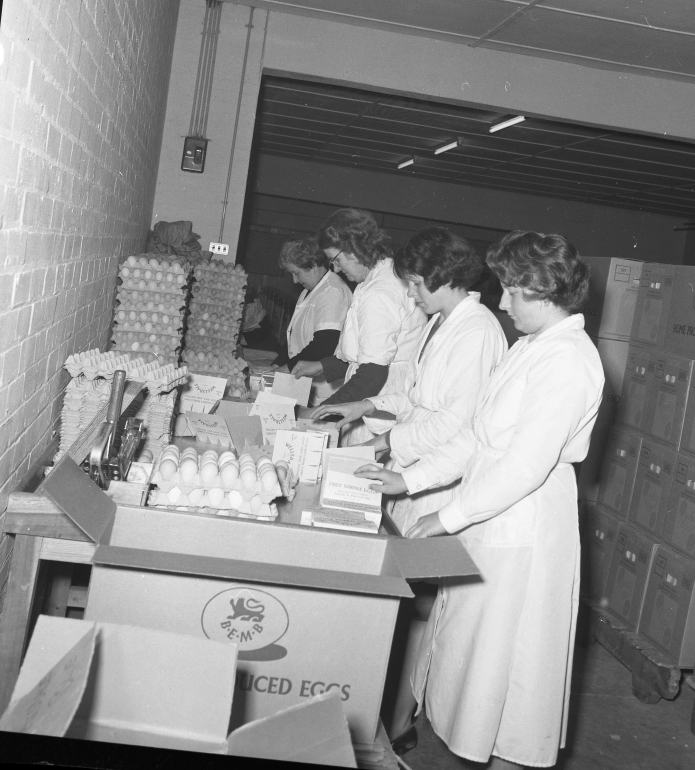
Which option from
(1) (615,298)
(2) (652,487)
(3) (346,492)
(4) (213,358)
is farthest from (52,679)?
(1) (615,298)

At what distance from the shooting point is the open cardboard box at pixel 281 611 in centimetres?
141

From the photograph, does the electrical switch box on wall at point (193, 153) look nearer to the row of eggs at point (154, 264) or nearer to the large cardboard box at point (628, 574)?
the row of eggs at point (154, 264)

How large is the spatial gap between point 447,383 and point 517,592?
0.75 metres

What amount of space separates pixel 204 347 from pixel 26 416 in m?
2.08

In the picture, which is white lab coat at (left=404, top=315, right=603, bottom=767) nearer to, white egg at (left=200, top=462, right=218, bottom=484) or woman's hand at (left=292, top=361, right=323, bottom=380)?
white egg at (left=200, top=462, right=218, bottom=484)

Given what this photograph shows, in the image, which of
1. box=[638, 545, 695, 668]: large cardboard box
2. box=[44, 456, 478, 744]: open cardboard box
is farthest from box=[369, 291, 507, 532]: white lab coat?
box=[638, 545, 695, 668]: large cardboard box

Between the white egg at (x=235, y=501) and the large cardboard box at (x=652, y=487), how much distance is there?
265 centimetres

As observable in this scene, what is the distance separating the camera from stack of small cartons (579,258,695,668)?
12.3 feet

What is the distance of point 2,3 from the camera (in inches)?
48.4

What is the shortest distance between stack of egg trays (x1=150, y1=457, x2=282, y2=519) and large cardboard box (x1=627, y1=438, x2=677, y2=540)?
2.60 m

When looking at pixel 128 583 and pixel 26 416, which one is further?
pixel 26 416

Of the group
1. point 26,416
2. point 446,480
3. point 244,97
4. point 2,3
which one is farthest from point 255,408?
point 244,97

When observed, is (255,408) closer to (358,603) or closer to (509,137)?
(358,603)

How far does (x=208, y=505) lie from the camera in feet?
6.29
